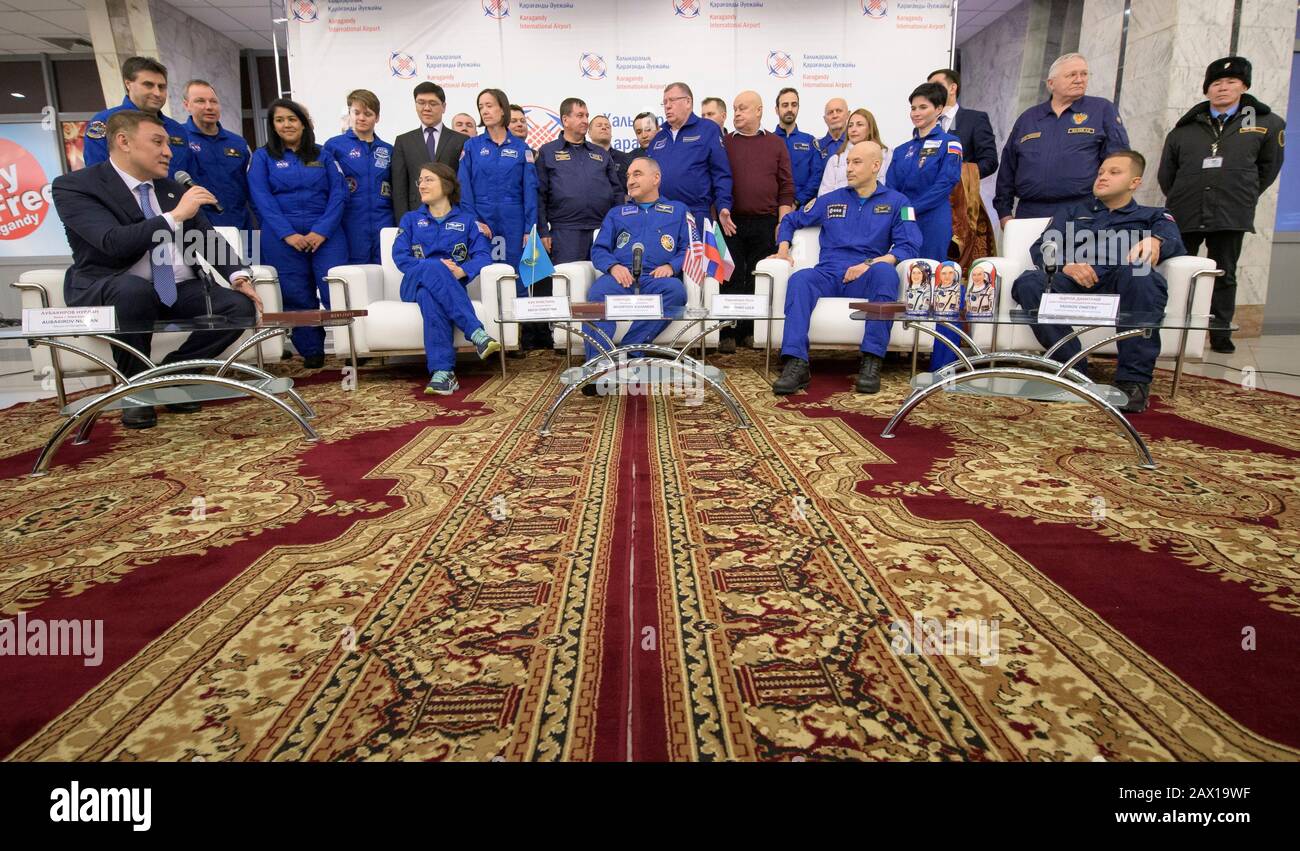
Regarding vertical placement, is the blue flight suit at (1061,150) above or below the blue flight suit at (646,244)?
above

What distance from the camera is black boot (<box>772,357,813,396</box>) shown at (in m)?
3.29

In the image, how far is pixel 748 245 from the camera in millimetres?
4750

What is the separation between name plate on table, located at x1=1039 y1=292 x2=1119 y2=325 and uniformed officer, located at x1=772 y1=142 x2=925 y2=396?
97cm

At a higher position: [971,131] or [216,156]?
[971,131]

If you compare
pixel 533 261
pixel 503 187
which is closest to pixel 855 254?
pixel 533 261

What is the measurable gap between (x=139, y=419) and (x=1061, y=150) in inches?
193

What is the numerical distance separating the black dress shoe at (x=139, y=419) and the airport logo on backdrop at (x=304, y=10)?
4.64 meters

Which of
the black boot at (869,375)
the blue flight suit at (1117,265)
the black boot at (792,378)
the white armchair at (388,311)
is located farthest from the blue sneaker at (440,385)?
the blue flight suit at (1117,265)

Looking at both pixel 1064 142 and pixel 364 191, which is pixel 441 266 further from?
pixel 1064 142

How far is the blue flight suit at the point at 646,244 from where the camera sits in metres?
3.62

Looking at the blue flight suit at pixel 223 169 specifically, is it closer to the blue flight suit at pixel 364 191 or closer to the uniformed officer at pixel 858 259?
the blue flight suit at pixel 364 191

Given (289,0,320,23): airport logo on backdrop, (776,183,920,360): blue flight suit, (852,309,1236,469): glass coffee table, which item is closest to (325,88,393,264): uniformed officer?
(289,0,320,23): airport logo on backdrop

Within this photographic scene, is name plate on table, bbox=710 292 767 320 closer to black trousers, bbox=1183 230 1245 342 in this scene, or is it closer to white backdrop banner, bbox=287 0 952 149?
black trousers, bbox=1183 230 1245 342

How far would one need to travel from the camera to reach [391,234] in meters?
4.12
